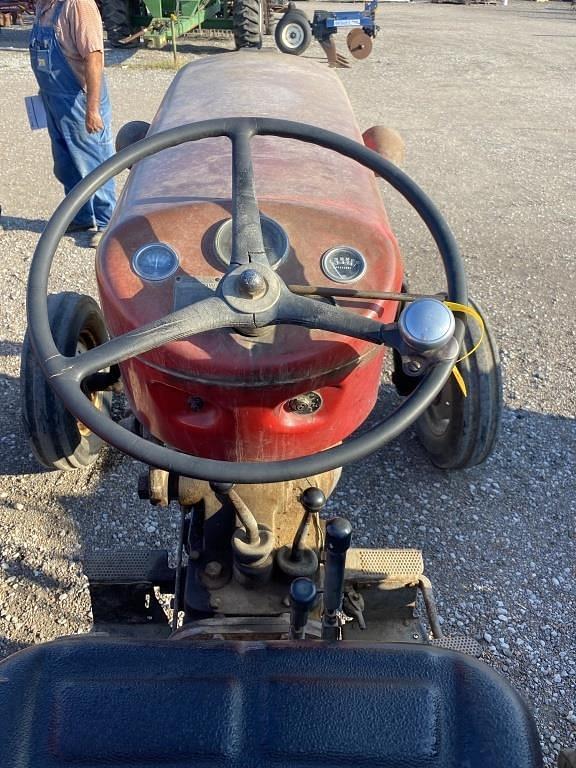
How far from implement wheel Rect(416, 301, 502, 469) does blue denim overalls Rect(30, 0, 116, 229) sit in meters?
2.84

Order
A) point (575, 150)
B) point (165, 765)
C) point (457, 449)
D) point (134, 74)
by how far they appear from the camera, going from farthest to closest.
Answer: point (134, 74) → point (575, 150) → point (457, 449) → point (165, 765)

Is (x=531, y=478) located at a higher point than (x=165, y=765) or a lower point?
lower

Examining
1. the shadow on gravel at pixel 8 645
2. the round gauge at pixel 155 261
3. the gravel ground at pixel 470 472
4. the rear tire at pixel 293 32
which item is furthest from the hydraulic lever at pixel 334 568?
the rear tire at pixel 293 32

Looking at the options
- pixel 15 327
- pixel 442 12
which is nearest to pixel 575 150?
pixel 15 327

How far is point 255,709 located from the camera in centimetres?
88

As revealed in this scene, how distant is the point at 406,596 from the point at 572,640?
2.49 feet

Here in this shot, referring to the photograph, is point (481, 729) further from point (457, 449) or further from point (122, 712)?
point (457, 449)

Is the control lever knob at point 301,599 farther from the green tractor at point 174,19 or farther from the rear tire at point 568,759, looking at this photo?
the green tractor at point 174,19

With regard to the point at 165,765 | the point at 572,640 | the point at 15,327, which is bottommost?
the point at 572,640

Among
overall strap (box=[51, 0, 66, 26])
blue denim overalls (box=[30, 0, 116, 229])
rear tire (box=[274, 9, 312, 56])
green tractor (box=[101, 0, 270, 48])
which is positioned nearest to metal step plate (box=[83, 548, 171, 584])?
blue denim overalls (box=[30, 0, 116, 229])

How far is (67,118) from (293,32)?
657cm

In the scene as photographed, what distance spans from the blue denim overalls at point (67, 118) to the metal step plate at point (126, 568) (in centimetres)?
309

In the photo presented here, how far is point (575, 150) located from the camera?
6676 mm

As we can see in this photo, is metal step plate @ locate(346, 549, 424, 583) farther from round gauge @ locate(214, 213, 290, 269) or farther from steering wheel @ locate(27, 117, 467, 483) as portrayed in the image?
round gauge @ locate(214, 213, 290, 269)
